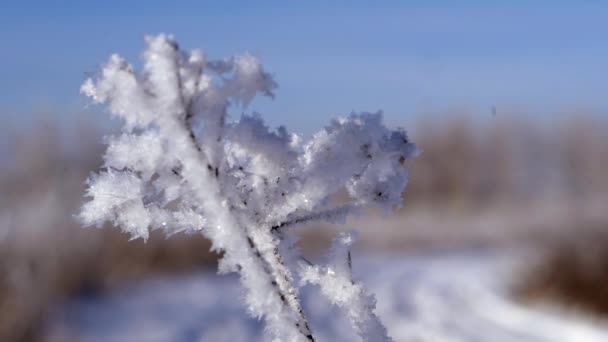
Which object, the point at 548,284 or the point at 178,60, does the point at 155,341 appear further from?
the point at 178,60

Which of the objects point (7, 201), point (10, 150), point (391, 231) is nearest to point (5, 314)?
point (7, 201)

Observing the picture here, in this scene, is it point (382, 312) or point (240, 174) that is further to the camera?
point (382, 312)

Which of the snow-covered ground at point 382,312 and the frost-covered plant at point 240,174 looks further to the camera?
the snow-covered ground at point 382,312

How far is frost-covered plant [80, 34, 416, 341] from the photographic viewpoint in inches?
22.2

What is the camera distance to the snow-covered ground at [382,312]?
467 cm

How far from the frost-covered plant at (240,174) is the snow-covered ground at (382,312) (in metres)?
2.85

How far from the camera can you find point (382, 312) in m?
5.83

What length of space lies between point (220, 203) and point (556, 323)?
228 inches

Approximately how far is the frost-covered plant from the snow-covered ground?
9.34 feet

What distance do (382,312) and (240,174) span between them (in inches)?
209

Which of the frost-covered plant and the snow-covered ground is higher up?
the snow-covered ground

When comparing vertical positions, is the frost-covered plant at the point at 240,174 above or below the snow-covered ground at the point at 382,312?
below

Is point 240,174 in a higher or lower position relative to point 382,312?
lower

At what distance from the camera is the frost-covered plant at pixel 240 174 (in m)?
0.56
